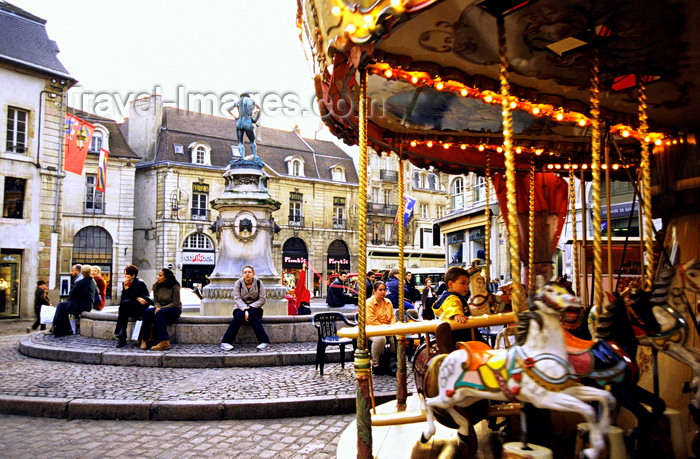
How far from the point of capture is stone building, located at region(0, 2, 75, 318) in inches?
814

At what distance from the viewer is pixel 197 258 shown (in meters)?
36.2

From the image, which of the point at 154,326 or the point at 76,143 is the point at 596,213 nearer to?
the point at 154,326

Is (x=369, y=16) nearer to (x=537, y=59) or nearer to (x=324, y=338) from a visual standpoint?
(x=537, y=59)

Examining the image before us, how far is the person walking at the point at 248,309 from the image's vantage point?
30.5ft

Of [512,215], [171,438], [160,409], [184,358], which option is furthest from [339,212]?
[512,215]

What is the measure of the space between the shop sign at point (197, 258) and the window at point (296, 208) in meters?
6.67

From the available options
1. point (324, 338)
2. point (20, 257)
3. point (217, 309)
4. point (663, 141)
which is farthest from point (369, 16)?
point (20, 257)

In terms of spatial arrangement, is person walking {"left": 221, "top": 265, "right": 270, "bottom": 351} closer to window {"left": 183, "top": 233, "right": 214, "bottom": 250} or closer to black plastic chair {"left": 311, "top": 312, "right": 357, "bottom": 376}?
black plastic chair {"left": 311, "top": 312, "right": 357, "bottom": 376}

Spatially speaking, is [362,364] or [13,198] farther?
[13,198]

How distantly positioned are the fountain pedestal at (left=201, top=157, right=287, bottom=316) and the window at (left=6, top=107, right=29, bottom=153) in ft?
43.1

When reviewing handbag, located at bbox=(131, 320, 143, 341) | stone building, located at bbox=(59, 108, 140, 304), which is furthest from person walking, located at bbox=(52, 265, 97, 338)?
stone building, located at bbox=(59, 108, 140, 304)

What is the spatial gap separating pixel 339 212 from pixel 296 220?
3942mm

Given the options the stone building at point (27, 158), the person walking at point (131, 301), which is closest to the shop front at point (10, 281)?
the stone building at point (27, 158)

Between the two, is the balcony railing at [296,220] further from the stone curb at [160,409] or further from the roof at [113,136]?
the stone curb at [160,409]
